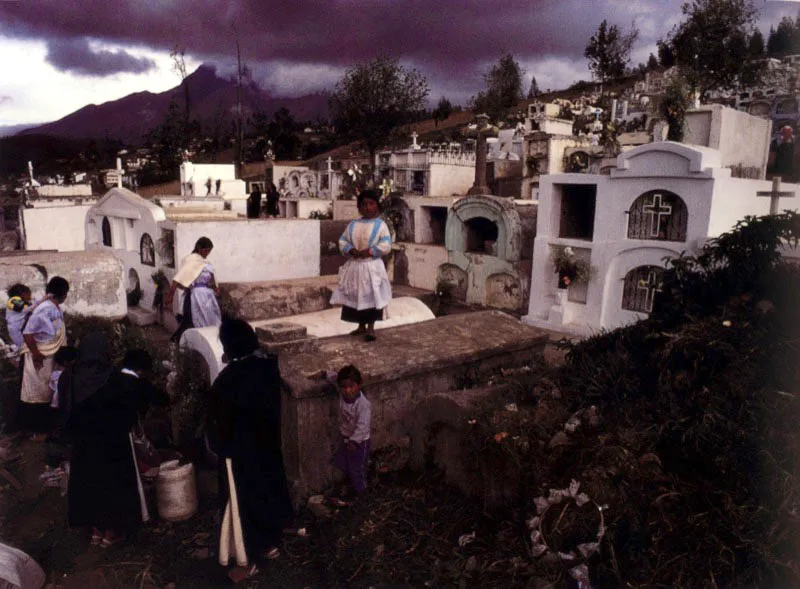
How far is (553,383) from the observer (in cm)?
426

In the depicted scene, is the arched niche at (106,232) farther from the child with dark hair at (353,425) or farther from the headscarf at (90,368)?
the child with dark hair at (353,425)

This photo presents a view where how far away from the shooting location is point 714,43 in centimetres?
2092

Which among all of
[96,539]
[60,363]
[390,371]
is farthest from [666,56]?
[96,539]

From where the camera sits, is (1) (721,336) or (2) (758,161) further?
(2) (758,161)

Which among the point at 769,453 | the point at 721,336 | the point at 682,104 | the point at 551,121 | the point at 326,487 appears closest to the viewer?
the point at 769,453

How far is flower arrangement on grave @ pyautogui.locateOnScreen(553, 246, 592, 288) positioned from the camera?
1220 centimetres

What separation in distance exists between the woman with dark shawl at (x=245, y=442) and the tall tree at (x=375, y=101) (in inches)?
363

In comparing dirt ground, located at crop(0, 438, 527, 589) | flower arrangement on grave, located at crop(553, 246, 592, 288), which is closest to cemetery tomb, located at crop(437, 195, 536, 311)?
flower arrangement on grave, located at crop(553, 246, 592, 288)

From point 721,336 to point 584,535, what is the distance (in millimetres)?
1693

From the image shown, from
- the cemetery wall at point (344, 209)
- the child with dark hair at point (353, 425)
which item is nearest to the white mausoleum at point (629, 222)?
the child with dark hair at point (353, 425)

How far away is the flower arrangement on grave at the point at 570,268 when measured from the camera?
40.0 ft

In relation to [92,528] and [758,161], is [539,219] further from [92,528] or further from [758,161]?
Result: [92,528]

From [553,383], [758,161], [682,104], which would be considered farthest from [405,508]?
[758,161]

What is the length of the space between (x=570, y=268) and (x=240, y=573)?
9.93m
